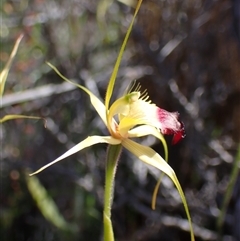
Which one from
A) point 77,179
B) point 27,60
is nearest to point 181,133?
point 77,179

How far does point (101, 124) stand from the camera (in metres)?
2.01

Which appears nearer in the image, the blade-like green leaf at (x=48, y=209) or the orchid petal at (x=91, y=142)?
the orchid petal at (x=91, y=142)

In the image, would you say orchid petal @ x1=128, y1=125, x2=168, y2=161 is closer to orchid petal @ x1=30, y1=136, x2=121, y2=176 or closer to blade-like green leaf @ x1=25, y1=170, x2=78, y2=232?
orchid petal @ x1=30, y1=136, x2=121, y2=176

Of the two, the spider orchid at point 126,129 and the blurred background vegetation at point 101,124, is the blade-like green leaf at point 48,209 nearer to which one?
the blurred background vegetation at point 101,124

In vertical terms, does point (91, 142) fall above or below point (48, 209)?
above

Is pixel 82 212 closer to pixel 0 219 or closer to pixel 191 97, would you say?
pixel 0 219

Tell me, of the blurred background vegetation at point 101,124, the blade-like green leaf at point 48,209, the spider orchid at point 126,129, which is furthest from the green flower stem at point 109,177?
the blade-like green leaf at point 48,209

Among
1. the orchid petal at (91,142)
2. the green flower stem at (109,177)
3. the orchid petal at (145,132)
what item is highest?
the orchid petal at (91,142)

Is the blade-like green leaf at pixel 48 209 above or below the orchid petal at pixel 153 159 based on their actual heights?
below

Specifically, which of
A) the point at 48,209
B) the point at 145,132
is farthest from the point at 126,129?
the point at 48,209

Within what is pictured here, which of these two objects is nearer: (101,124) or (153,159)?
(153,159)

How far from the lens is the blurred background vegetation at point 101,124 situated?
1.89m

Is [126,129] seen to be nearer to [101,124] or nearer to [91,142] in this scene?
[91,142]

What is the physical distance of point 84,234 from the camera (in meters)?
2.02
